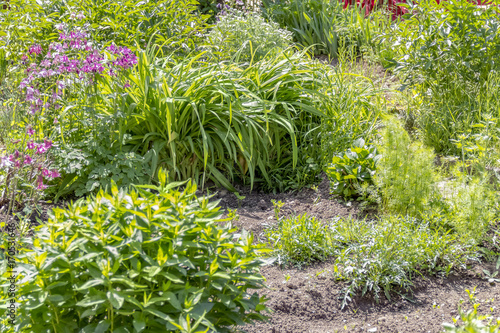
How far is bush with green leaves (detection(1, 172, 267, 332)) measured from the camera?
1.68 meters

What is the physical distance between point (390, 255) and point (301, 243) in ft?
1.77

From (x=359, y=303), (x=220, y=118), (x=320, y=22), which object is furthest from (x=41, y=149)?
(x=320, y=22)

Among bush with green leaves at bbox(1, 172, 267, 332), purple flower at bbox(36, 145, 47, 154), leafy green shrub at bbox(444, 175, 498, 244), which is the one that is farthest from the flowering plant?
leafy green shrub at bbox(444, 175, 498, 244)

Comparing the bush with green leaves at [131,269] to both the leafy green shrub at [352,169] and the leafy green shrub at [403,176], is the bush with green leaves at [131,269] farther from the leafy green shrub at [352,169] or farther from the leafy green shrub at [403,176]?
the leafy green shrub at [352,169]

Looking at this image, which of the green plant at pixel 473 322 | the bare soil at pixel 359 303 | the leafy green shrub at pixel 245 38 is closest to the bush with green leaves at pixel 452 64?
the leafy green shrub at pixel 245 38

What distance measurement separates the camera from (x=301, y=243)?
3.00 m

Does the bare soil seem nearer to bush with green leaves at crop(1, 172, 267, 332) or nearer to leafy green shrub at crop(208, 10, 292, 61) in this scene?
bush with green leaves at crop(1, 172, 267, 332)

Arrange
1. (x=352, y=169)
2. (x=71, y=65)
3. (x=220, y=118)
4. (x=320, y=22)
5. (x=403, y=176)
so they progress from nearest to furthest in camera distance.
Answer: (x=403, y=176) < (x=71, y=65) < (x=352, y=169) < (x=220, y=118) < (x=320, y=22)

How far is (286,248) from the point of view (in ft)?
10.00

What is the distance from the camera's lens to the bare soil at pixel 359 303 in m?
2.51

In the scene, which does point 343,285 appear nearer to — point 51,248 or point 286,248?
point 286,248

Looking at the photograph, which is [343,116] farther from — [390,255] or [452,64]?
[390,255]

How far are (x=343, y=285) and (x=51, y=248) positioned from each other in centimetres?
169

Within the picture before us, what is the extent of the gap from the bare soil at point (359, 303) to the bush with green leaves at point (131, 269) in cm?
59
